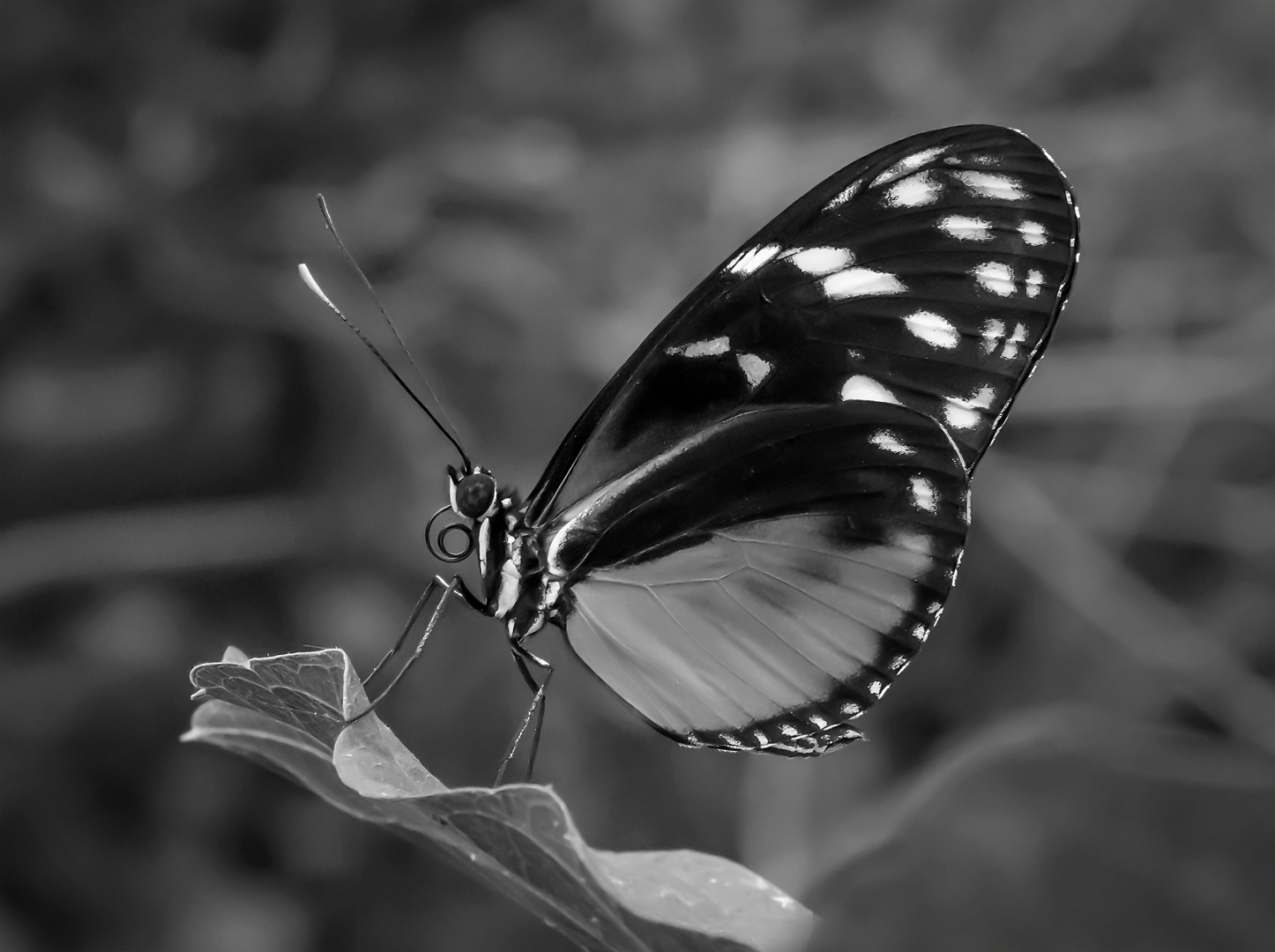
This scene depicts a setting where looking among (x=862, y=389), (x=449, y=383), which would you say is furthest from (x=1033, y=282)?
(x=449, y=383)

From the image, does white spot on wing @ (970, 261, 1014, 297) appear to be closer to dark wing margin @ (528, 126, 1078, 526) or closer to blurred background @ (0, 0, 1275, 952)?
dark wing margin @ (528, 126, 1078, 526)

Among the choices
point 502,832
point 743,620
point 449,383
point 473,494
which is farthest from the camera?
point 449,383

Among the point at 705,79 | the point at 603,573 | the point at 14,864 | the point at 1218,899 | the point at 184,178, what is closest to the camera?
the point at 1218,899

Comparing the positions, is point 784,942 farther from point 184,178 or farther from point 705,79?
point 705,79

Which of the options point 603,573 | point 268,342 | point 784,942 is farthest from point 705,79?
point 784,942

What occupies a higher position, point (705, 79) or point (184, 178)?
point (705, 79)

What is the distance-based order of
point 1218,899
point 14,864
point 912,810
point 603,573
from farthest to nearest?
point 14,864, point 603,573, point 912,810, point 1218,899

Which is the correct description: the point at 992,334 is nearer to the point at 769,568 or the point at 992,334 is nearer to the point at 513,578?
the point at 769,568

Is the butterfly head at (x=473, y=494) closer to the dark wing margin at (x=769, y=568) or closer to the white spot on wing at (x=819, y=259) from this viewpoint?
the dark wing margin at (x=769, y=568)
